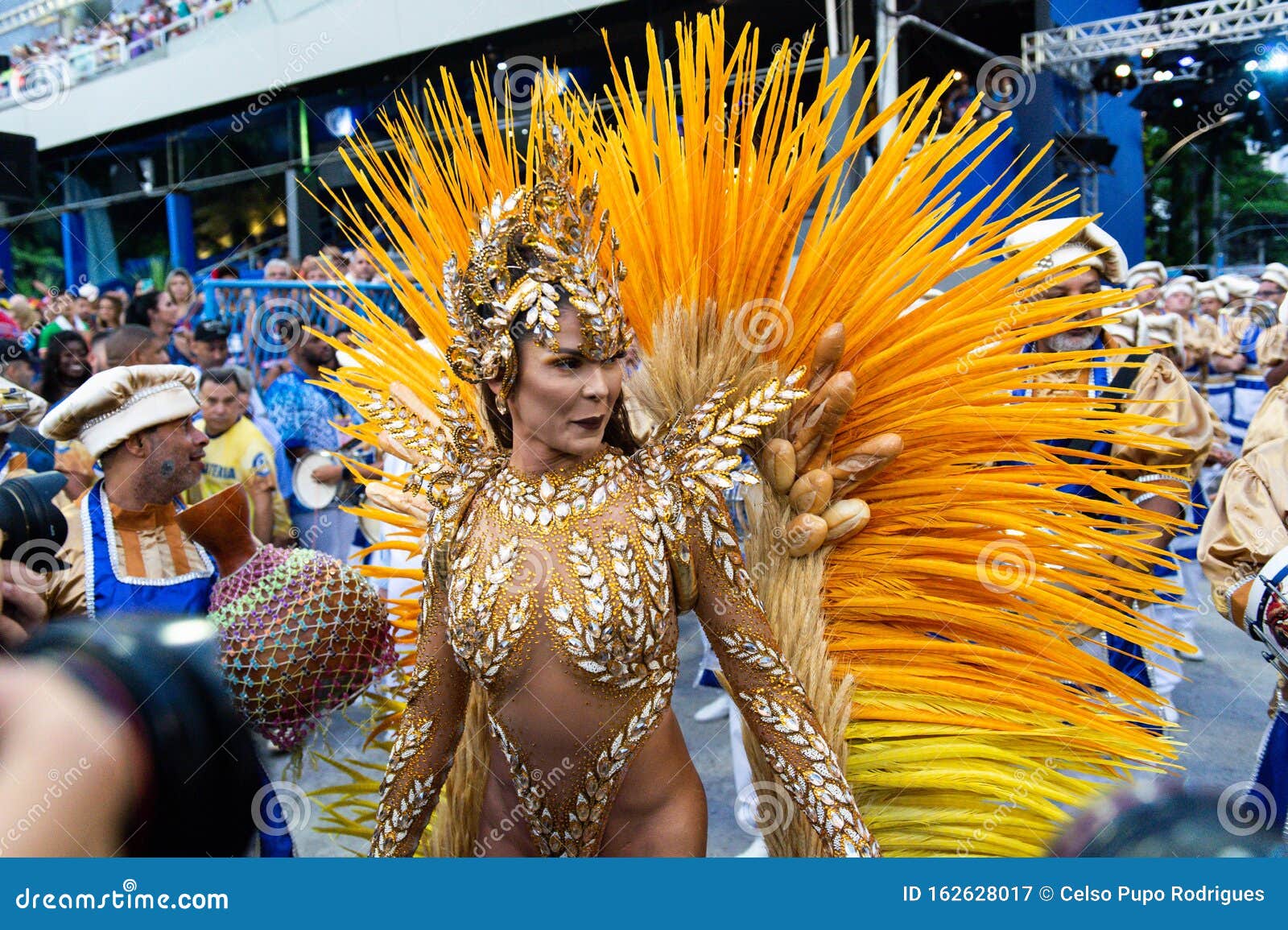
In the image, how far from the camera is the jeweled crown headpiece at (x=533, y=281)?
130 cm

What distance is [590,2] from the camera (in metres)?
4.53

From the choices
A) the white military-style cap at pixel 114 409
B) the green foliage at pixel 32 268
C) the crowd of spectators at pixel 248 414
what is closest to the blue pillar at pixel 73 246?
the green foliage at pixel 32 268

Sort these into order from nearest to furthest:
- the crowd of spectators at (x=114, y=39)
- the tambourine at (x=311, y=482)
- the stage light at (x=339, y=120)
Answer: the tambourine at (x=311, y=482) → the stage light at (x=339, y=120) → the crowd of spectators at (x=114, y=39)

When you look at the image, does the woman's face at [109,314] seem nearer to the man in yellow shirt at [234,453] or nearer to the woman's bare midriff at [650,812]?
the man in yellow shirt at [234,453]

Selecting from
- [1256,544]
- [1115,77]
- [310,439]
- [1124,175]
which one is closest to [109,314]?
[310,439]

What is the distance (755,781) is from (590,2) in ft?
13.5

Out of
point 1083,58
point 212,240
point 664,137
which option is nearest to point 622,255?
point 664,137

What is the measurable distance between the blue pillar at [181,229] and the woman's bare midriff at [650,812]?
905cm

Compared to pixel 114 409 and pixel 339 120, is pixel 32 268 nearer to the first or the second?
pixel 339 120

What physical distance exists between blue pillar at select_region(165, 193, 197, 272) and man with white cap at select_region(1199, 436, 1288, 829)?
9239 millimetres

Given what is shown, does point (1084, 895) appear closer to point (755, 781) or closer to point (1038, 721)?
point (1038, 721)

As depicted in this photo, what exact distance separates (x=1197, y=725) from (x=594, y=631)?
11.9 ft

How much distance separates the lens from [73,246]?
35.8ft

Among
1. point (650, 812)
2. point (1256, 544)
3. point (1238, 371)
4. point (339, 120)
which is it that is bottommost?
point (1238, 371)
